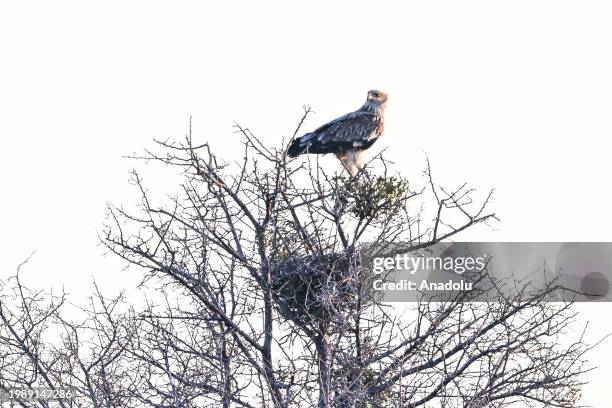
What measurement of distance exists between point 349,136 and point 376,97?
1956 millimetres

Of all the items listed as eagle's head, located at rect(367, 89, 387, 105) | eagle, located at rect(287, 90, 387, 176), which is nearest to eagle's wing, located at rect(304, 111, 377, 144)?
eagle, located at rect(287, 90, 387, 176)

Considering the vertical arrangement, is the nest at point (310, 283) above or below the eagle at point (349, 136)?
below

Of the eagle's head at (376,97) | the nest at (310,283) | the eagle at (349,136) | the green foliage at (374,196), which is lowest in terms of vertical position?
the nest at (310,283)

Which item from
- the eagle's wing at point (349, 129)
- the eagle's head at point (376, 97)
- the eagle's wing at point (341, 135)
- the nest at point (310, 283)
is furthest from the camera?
the eagle's head at point (376, 97)

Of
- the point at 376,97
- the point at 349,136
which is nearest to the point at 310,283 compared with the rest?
the point at 349,136

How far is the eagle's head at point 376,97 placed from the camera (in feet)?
63.1

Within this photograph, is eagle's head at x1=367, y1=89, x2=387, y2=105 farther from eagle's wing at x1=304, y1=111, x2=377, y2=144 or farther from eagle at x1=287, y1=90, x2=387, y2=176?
eagle's wing at x1=304, y1=111, x2=377, y2=144

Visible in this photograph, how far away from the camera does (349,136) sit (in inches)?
690

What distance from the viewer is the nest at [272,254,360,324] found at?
11.1 meters

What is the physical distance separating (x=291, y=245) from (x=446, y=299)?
1.77m

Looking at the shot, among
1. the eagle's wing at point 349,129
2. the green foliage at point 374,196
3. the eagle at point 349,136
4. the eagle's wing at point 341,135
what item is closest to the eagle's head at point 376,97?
the eagle at point 349,136

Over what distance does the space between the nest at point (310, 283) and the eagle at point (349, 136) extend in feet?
15.8

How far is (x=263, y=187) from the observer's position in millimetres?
11438

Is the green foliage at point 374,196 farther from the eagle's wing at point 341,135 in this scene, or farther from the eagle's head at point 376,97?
the eagle's head at point 376,97
